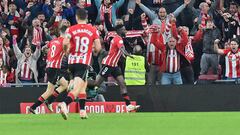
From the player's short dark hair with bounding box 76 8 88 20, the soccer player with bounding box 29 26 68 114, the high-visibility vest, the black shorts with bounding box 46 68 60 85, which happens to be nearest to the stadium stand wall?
the high-visibility vest

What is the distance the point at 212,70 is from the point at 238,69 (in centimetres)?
85

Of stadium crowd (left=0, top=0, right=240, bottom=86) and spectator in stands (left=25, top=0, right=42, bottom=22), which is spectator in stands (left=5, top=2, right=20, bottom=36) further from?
spectator in stands (left=25, top=0, right=42, bottom=22)

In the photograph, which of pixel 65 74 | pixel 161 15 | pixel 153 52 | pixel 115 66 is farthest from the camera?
pixel 161 15

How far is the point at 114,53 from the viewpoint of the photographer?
2145 centimetres

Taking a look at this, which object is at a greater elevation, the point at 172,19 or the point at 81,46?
the point at 172,19

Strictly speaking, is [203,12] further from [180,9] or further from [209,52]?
[209,52]

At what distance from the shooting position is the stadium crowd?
22750mm

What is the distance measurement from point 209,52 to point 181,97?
5.02ft

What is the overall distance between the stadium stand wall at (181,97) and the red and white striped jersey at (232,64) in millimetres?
528

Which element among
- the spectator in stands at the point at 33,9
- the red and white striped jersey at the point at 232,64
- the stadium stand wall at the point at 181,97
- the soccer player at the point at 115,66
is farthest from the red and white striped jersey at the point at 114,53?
the spectator in stands at the point at 33,9
